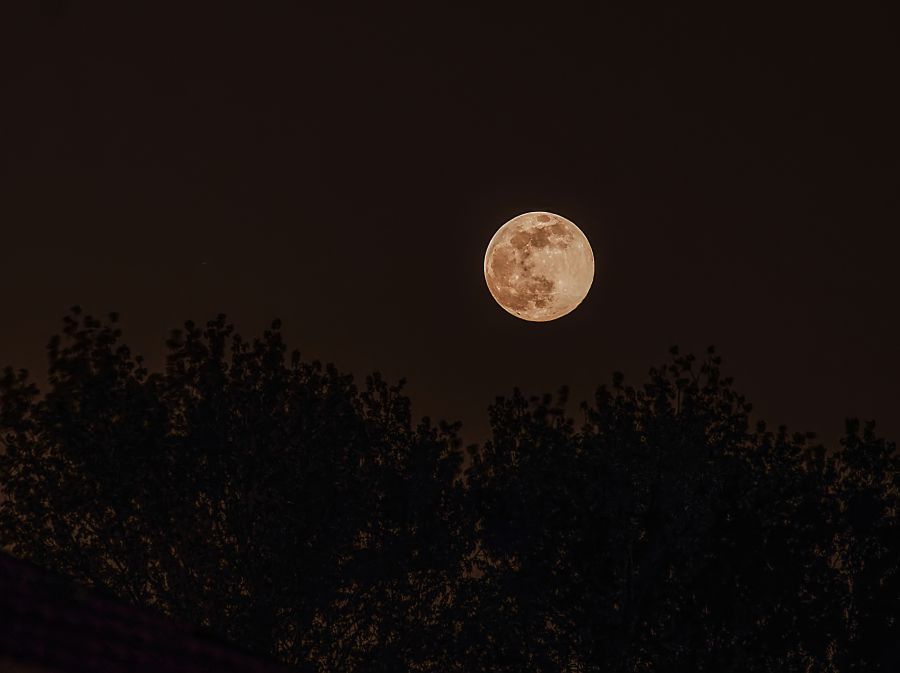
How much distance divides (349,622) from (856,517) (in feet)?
45.0

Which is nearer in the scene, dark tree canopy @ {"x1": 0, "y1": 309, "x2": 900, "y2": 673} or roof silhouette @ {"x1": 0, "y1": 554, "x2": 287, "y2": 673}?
roof silhouette @ {"x1": 0, "y1": 554, "x2": 287, "y2": 673}

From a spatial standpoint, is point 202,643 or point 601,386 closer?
point 202,643

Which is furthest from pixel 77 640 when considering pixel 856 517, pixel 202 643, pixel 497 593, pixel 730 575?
pixel 856 517

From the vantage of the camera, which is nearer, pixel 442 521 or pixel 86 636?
pixel 86 636

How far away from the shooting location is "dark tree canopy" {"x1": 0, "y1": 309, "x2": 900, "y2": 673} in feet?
103

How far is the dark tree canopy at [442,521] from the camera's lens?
103 ft

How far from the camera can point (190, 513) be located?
104ft

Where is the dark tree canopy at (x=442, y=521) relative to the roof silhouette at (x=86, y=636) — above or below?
above

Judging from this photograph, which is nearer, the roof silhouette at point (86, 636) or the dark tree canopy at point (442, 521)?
the roof silhouette at point (86, 636)

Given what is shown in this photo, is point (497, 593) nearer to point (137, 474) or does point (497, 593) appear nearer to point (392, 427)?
point (392, 427)

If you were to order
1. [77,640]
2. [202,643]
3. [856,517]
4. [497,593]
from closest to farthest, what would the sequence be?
[77,640]
[202,643]
[497,593]
[856,517]

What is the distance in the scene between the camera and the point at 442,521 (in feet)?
112

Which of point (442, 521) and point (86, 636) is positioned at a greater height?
point (442, 521)

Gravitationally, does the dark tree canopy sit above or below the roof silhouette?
above
